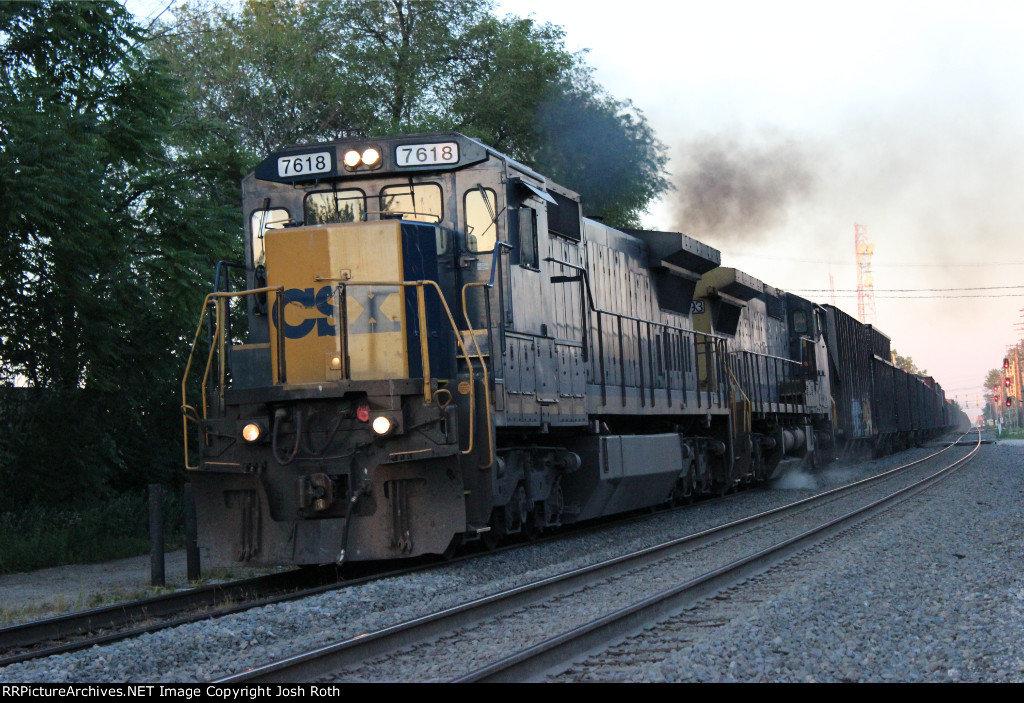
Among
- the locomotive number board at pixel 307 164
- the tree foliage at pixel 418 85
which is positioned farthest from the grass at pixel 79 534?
the tree foliage at pixel 418 85

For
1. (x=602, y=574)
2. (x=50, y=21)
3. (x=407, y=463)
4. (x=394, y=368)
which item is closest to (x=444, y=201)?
(x=394, y=368)

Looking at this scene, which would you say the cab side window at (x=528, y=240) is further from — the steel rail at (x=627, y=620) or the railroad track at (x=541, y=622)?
the steel rail at (x=627, y=620)

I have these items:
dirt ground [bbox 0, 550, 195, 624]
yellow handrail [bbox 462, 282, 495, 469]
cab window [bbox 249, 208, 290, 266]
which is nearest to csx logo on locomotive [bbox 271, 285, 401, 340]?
yellow handrail [bbox 462, 282, 495, 469]

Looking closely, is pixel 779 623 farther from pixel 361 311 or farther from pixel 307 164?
pixel 307 164

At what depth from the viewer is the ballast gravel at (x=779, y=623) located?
189 inches

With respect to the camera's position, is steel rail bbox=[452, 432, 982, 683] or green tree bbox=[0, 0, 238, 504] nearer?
steel rail bbox=[452, 432, 982, 683]

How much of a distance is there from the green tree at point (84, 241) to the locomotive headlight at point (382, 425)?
5077mm

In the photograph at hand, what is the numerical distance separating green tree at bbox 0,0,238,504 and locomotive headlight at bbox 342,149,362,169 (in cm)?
374

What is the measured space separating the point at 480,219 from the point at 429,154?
0.70 meters

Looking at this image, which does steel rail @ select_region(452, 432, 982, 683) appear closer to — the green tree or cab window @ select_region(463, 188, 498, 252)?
cab window @ select_region(463, 188, 498, 252)

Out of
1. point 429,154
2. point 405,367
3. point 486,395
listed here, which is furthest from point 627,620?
point 429,154

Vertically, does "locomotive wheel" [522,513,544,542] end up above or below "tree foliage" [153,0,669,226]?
below

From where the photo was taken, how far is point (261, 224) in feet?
29.4

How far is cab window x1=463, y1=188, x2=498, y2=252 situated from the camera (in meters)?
8.73
